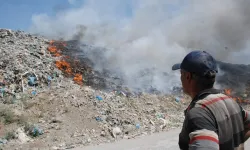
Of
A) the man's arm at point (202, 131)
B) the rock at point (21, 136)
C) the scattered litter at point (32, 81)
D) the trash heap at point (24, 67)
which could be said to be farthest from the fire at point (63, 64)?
the man's arm at point (202, 131)

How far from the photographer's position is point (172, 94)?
39.6 ft

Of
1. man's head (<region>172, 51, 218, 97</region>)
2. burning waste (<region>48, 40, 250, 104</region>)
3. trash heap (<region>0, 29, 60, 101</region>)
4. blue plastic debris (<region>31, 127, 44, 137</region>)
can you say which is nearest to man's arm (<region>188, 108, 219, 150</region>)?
man's head (<region>172, 51, 218, 97</region>)

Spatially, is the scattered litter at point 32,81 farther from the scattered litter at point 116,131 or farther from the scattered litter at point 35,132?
the scattered litter at point 116,131

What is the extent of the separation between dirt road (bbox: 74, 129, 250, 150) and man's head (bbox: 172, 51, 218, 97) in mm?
4798

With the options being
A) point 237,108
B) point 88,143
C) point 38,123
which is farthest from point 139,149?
point 237,108

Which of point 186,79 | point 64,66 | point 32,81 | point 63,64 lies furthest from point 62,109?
point 186,79

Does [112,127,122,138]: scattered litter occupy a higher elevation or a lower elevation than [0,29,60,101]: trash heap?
lower

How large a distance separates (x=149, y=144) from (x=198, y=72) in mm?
5369

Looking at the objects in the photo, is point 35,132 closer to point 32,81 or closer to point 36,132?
point 36,132

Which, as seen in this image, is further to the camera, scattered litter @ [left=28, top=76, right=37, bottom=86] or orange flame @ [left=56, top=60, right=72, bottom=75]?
orange flame @ [left=56, top=60, right=72, bottom=75]

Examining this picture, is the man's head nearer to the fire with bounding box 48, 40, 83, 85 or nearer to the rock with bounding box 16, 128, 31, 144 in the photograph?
the rock with bounding box 16, 128, 31, 144

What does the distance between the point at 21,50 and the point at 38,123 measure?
228 inches

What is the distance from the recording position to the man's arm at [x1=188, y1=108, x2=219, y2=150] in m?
1.23

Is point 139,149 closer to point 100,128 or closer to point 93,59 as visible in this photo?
point 100,128
